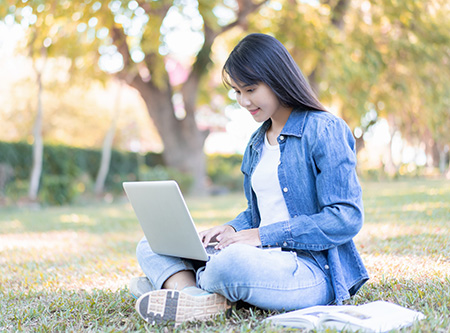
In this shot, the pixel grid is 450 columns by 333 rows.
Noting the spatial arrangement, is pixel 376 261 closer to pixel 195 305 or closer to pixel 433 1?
pixel 195 305

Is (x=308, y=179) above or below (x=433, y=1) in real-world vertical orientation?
below

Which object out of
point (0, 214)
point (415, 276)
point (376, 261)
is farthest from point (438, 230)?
point (0, 214)

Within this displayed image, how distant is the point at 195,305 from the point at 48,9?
683 centimetres

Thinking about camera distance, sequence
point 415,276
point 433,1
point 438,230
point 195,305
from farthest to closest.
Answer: point 433,1
point 438,230
point 415,276
point 195,305

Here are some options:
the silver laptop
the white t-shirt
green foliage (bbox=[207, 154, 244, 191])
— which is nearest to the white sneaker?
the silver laptop

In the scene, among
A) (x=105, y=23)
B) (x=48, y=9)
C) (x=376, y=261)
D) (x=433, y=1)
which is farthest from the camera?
(x=433, y=1)

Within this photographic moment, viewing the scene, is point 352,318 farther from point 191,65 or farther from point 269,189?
point 191,65

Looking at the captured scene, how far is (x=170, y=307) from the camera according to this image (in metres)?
2.01

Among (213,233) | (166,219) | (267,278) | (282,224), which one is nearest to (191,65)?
(213,233)

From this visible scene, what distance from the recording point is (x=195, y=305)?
6.75ft

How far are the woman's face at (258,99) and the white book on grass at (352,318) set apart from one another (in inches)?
34.5

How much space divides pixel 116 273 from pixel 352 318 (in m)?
2.13

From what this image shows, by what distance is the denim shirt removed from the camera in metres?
2.06

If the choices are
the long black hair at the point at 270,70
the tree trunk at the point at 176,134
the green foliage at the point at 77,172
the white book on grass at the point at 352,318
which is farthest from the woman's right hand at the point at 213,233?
the tree trunk at the point at 176,134
